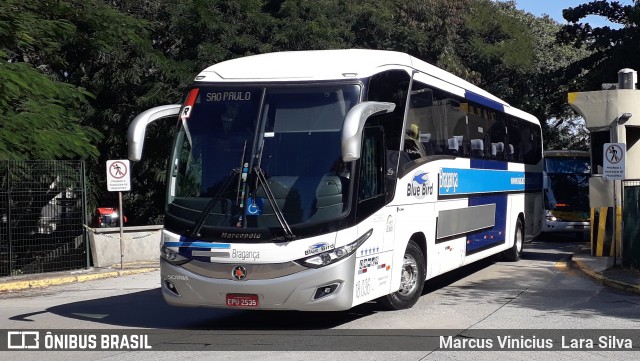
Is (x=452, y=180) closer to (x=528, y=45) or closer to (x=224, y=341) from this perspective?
(x=224, y=341)

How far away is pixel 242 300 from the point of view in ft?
32.1

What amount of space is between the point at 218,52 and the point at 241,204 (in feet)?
60.5

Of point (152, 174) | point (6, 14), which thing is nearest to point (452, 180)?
point (6, 14)

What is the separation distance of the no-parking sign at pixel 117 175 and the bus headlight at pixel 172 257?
10.00m

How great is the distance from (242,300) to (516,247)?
36.8 ft

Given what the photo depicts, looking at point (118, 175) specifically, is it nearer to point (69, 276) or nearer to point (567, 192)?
point (69, 276)

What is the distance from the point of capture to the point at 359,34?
121 ft

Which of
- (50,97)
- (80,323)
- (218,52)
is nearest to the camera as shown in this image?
(80,323)

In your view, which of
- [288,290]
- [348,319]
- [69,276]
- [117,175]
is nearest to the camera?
[288,290]

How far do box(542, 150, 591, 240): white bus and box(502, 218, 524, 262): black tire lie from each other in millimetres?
8901

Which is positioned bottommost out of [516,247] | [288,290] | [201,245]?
[516,247]

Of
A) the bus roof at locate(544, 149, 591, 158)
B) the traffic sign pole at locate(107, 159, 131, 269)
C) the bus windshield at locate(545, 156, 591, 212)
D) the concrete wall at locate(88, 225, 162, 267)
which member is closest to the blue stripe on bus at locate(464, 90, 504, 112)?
the traffic sign pole at locate(107, 159, 131, 269)

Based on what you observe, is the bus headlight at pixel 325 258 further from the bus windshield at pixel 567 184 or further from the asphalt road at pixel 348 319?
the bus windshield at pixel 567 184

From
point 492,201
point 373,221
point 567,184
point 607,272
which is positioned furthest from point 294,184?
point 567,184
